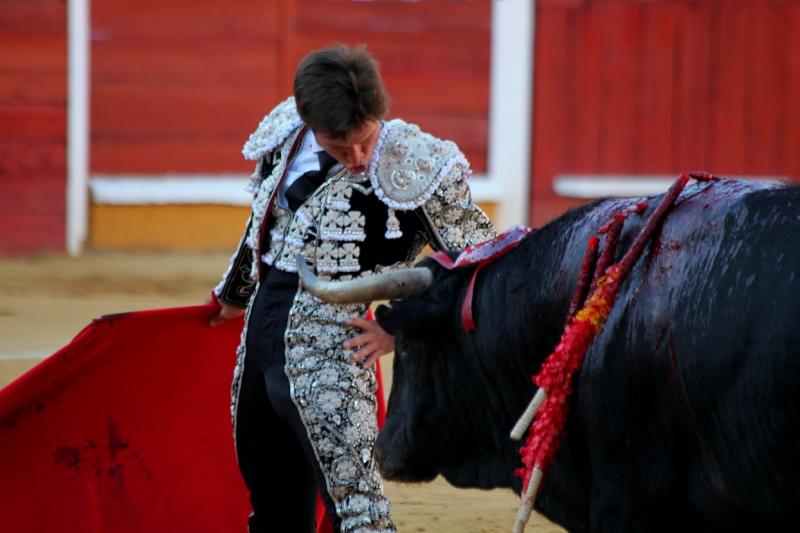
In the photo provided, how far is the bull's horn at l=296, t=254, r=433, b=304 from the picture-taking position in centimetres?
293

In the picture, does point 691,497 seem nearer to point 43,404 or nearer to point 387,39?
point 43,404

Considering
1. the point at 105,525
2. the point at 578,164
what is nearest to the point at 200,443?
the point at 105,525

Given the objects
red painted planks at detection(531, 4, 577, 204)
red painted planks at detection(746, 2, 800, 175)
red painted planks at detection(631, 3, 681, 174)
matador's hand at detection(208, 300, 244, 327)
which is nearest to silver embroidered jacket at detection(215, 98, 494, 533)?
matador's hand at detection(208, 300, 244, 327)

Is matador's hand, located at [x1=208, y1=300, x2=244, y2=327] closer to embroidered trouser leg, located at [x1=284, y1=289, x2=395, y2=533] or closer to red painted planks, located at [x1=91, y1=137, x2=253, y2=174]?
embroidered trouser leg, located at [x1=284, y1=289, x2=395, y2=533]

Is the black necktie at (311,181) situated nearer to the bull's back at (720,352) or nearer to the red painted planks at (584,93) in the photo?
the bull's back at (720,352)

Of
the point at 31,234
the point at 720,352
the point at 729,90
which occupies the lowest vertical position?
the point at 31,234

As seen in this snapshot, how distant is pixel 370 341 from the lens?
3.14 meters

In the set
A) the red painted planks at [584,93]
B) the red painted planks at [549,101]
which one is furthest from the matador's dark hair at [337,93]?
the red painted planks at [584,93]

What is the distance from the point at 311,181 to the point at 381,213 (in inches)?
7.1

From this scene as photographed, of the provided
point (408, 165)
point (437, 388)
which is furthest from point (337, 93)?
point (437, 388)

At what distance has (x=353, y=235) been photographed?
3164mm

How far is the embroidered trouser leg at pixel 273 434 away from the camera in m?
3.25

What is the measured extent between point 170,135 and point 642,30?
3.29 m

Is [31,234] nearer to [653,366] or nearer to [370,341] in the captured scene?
[370,341]
